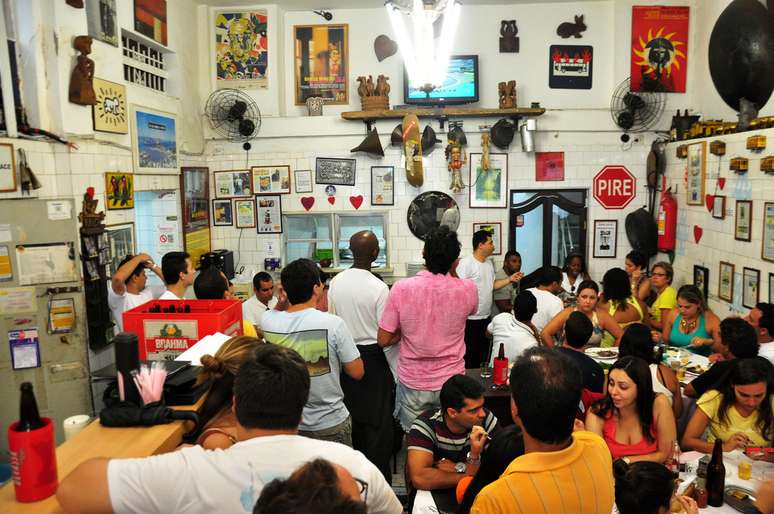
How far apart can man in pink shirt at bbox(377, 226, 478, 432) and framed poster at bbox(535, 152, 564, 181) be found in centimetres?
446

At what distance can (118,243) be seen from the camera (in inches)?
228

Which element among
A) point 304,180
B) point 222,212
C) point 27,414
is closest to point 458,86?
point 304,180

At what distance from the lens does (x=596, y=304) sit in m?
5.70

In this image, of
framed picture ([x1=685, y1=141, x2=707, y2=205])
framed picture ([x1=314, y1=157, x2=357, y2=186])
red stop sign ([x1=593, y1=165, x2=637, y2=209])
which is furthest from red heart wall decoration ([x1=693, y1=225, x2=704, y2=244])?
framed picture ([x1=314, y1=157, x2=357, y2=186])

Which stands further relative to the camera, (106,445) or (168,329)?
(168,329)

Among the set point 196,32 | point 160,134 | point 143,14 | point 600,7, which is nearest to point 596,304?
point 600,7

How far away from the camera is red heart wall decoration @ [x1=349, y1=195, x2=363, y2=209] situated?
325 inches

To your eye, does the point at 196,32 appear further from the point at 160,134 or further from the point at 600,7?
the point at 600,7

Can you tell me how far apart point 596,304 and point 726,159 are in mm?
2088

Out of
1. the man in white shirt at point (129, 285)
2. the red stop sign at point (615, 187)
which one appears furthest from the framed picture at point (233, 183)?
the red stop sign at point (615, 187)

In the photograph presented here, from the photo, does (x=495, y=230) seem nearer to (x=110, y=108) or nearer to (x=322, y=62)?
(x=322, y=62)

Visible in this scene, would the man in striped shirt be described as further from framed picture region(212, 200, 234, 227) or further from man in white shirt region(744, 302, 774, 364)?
framed picture region(212, 200, 234, 227)

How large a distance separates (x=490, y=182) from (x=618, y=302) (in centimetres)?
289

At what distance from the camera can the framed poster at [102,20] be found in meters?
5.41
